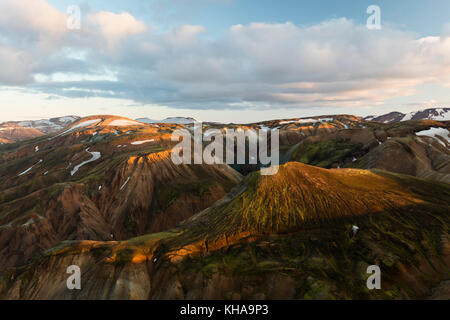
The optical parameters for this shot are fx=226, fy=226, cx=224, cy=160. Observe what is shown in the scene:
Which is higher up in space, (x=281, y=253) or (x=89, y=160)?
(x=89, y=160)

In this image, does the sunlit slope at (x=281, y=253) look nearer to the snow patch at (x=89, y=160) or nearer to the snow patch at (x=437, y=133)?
the snow patch at (x=89, y=160)

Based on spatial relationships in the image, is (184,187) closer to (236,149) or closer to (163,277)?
(163,277)

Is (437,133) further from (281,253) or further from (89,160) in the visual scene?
(89,160)

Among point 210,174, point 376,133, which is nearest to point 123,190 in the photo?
point 210,174

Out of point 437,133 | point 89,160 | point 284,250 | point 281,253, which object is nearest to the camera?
point 281,253

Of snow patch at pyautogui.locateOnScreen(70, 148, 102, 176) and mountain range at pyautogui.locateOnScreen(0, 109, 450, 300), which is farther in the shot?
snow patch at pyautogui.locateOnScreen(70, 148, 102, 176)

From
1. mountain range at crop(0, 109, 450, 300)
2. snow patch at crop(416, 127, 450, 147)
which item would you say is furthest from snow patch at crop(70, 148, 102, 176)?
snow patch at crop(416, 127, 450, 147)

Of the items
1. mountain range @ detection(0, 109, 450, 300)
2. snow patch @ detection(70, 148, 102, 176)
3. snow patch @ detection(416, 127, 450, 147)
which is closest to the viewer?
mountain range @ detection(0, 109, 450, 300)

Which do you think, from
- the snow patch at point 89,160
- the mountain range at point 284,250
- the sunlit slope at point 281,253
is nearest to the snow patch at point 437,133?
the mountain range at point 284,250

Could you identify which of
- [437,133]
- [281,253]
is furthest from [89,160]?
[437,133]

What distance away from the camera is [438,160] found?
61.0 meters

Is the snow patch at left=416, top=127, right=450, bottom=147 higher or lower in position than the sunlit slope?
higher

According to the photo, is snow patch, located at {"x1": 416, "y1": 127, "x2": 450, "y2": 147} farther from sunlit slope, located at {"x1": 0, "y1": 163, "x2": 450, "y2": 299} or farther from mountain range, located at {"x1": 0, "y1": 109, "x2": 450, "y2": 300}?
sunlit slope, located at {"x1": 0, "y1": 163, "x2": 450, "y2": 299}
